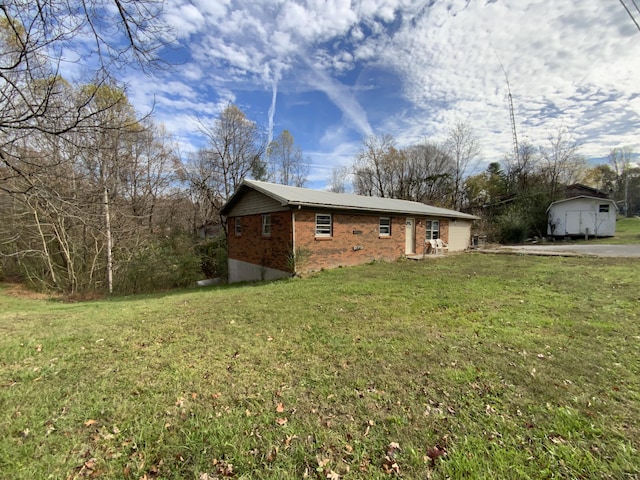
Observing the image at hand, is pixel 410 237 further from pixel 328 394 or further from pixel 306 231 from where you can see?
pixel 328 394

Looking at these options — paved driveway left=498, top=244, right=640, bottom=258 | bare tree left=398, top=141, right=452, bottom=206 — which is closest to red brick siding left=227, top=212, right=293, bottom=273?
paved driveway left=498, top=244, right=640, bottom=258

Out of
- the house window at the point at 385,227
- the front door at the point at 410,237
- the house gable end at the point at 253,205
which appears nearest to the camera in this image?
the house gable end at the point at 253,205

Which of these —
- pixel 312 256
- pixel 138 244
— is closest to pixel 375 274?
pixel 312 256

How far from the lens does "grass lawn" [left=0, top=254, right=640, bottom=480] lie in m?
2.20

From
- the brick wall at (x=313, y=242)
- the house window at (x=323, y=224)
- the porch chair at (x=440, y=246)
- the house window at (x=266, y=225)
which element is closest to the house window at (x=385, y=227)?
the brick wall at (x=313, y=242)

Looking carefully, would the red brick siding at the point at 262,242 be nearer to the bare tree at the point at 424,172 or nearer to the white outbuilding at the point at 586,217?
the bare tree at the point at 424,172

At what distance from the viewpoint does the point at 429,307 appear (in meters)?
6.18

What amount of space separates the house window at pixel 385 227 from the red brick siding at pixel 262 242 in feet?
17.7

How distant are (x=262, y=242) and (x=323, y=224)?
9.81 ft

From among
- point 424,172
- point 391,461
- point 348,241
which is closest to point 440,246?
point 348,241

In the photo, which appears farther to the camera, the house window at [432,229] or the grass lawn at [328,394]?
the house window at [432,229]

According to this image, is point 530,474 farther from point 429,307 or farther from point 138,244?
point 138,244

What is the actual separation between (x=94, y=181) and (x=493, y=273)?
15.9 metres

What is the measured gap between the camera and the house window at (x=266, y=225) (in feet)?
39.7
